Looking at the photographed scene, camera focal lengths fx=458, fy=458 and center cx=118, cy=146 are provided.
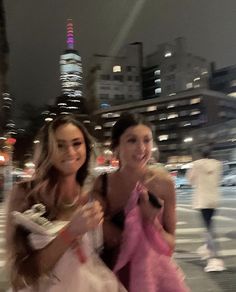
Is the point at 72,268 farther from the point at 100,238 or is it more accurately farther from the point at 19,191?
the point at 19,191

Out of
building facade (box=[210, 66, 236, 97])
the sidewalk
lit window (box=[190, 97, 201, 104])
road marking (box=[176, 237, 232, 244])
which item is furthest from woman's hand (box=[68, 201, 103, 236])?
lit window (box=[190, 97, 201, 104])

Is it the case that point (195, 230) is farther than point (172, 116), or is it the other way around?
point (172, 116)

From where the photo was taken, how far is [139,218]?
Result: 6.03 feet

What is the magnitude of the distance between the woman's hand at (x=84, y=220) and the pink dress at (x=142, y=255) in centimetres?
20

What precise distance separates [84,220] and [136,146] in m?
0.48

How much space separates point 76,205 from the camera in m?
1.88

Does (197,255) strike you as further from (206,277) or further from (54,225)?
(54,225)

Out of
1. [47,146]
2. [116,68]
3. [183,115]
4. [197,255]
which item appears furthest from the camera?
[183,115]

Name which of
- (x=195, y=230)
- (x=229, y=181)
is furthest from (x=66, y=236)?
(x=229, y=181)

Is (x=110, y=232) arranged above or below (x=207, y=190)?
above

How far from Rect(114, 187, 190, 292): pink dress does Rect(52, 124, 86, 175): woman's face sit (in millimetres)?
306

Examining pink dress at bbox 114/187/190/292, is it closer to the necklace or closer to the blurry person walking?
the necklace

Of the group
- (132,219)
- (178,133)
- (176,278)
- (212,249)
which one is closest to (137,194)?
(132,219)

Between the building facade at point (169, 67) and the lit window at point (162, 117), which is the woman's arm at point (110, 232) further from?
the lit window at point (162, 117)
